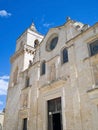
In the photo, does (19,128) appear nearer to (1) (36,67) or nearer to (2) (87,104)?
(1) (36,67)

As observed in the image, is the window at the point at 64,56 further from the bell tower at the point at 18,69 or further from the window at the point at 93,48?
the bell tower at the point at 18,69

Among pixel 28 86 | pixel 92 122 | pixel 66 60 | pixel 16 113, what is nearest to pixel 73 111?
pixel 92 122

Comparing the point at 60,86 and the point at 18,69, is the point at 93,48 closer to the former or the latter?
the point at 60,86

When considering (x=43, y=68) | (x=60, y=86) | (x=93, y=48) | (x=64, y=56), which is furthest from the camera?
(x=43, y=68)

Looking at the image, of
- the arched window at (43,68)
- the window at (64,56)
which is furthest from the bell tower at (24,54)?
the window at (64,56)

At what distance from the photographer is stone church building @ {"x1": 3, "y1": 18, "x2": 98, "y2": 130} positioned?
11.0 meters

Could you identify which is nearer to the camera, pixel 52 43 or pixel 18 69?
pixel 52 43

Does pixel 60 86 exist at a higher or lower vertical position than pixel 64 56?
lower

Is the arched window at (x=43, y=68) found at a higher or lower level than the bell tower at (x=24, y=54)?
lower

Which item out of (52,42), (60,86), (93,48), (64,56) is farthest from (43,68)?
(93,48)

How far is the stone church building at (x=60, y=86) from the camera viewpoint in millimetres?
11000

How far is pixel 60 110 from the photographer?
13000mm

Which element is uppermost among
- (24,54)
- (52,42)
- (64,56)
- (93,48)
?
(24,54)

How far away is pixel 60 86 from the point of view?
43.6ft
